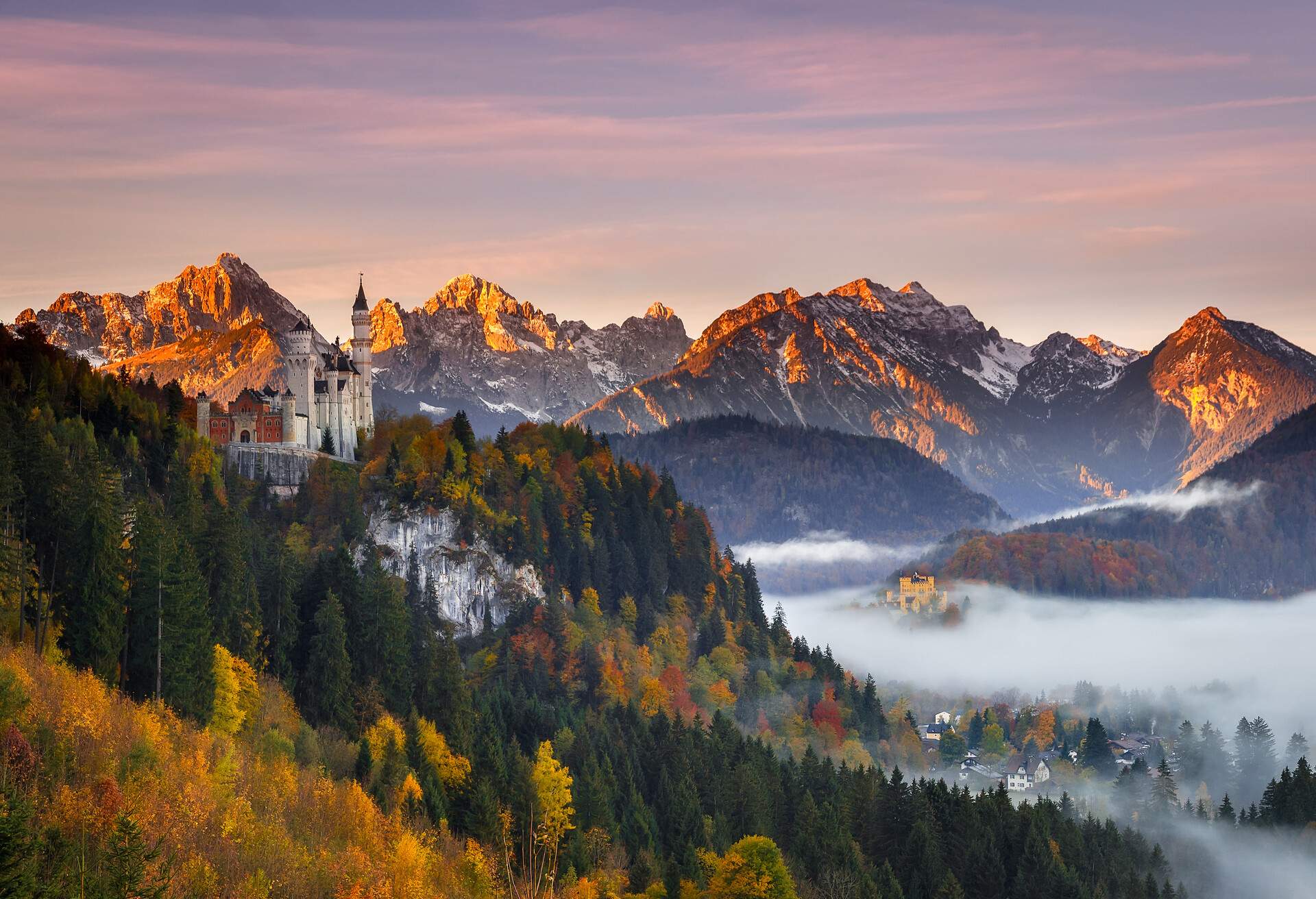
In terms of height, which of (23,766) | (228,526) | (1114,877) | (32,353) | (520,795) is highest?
(32,353)

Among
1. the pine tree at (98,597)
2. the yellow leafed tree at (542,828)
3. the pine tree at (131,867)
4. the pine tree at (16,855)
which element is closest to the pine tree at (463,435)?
the yellow leafed tree at (542,828)

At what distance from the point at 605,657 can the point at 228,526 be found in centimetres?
7174

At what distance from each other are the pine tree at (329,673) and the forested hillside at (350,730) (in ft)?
0.59

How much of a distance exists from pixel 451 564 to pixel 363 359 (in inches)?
1163

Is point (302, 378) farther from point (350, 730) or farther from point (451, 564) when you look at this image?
point (350, 730)

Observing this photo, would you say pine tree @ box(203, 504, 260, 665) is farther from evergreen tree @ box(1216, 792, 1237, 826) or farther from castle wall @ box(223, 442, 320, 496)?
evergreen tree @ box(1216, 792, 1237, 826)

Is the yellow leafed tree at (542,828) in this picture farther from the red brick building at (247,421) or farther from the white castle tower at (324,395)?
the white castle tower at (324,395)

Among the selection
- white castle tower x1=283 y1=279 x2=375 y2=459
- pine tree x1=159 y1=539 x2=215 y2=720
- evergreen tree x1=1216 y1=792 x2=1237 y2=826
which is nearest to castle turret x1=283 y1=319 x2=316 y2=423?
white castle tower x1=283 y1=279 x2=375 y2=459

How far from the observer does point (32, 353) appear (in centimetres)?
14650

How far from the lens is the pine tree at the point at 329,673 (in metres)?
110

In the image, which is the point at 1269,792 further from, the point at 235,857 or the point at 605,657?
the point at 235,857

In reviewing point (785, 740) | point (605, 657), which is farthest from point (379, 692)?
point (785, 740)

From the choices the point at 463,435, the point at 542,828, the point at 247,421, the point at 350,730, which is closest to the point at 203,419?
the point at 247,421

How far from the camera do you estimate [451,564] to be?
17150 cm
